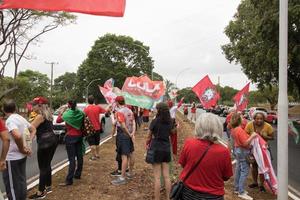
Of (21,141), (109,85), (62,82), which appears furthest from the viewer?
(62,82)

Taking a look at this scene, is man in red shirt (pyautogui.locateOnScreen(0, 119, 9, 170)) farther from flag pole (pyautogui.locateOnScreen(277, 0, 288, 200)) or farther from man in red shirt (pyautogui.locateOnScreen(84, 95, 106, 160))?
man in red shirt (pyautogui.locateOnScreen(84, 95, 106, 160))

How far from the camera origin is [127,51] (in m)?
81.4

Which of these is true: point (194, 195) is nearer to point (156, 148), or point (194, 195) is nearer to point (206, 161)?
point (206, 161)

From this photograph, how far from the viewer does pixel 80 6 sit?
5.22m

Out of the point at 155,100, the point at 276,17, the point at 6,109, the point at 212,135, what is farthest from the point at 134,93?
the point at 276,17

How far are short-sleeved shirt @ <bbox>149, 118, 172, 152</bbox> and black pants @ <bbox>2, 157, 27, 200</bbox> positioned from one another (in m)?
2.06

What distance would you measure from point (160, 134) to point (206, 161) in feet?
9.34

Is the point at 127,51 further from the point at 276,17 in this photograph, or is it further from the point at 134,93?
the point at 134,93

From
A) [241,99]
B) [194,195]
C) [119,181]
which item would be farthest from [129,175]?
[194,195]

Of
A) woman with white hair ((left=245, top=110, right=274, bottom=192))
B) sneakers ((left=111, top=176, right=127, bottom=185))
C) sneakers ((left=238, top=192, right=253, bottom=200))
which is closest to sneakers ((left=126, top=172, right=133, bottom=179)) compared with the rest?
sneakers ((left=111, top=176, right=127, bottom=185))

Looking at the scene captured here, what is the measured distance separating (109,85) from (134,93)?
4.84 meters

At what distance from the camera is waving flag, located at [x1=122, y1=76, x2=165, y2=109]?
11.4m

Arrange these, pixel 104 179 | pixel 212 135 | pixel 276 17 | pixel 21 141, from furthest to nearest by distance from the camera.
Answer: pixel 276 17 < pixel 104 179 < pixel 21 141 < pixel 212 135

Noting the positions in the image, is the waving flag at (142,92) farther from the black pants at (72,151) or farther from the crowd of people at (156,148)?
the black pants at (72,151)
